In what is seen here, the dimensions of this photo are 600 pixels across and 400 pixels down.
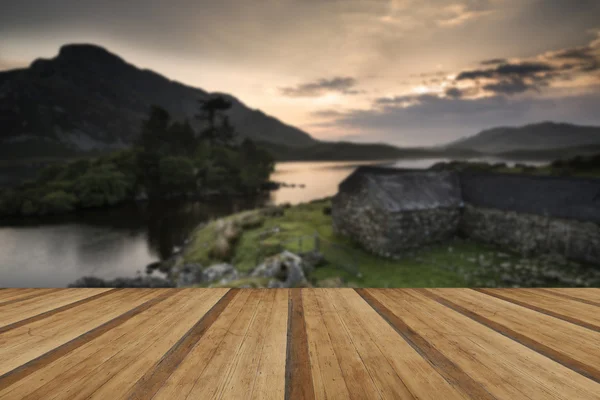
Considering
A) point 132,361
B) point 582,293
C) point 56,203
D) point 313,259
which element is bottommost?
point 313,259

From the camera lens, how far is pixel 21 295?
8.34 feet

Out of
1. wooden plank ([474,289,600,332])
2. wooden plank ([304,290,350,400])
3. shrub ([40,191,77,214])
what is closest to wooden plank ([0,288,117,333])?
wooden plank ([304,290,350,400])

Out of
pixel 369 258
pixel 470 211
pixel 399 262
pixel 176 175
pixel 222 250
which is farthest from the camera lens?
pixel 176 175

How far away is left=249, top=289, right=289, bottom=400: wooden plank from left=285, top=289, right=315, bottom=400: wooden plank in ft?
0.08

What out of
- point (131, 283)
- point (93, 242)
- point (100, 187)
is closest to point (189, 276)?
point (131, 283)

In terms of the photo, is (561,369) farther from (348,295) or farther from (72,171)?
(72,171)

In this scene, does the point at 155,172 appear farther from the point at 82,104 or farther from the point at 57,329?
the point at 82,104

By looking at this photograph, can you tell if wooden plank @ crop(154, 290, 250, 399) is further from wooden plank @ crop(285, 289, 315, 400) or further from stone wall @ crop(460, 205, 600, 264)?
stone wall @ crop(460, 205, 600, 264)

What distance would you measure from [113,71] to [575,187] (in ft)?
488

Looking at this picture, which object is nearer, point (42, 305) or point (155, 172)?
point (42, 305)

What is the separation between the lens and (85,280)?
13734mm

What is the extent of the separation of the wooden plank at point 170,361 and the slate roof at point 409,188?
10.4m

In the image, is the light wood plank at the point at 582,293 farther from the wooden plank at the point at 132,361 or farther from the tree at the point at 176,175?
the tree at the point at 176,175

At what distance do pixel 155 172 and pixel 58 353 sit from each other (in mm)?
40869
